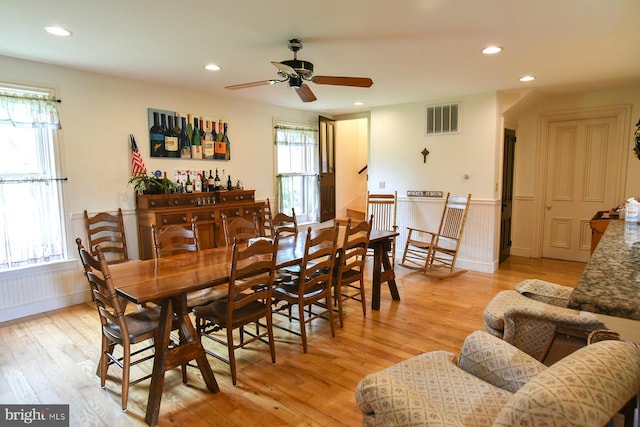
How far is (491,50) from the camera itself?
124 inches

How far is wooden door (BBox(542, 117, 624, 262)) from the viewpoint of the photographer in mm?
5105

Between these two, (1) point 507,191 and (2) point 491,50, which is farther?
(1) point 507,191

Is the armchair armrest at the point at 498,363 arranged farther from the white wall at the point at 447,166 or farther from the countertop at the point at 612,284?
the white wall at the point at 447,166

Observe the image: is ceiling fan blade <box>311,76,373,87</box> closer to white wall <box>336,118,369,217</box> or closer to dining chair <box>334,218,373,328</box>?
dining chair <box>334,218,373,328</box>

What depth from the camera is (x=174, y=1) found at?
2.24 metres

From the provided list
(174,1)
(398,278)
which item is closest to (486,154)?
(398,278)

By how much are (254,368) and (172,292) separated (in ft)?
3.06

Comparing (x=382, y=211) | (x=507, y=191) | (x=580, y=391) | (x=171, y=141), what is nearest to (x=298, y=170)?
(x=382, y=211)

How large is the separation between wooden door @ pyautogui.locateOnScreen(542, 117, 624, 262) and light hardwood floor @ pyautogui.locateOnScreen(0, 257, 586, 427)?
8.22 feet

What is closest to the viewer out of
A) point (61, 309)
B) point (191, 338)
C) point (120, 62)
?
point (191, 338)

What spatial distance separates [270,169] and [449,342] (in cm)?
373

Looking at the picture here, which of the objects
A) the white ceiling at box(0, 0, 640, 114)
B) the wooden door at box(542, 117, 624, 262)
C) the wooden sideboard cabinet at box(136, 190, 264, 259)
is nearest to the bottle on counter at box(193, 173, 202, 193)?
the wooden sideboard cabinet at box(136, 190, 264, 259)

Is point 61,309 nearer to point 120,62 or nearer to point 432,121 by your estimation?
point 120,62

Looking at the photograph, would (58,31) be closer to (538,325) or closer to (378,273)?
(378,273)
